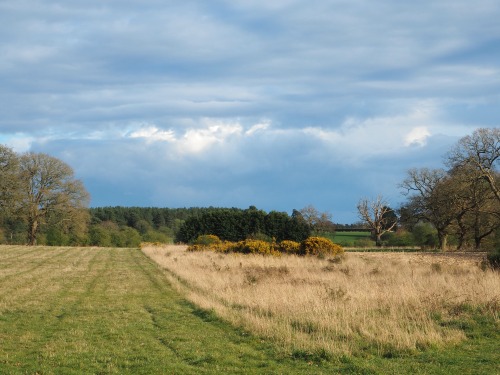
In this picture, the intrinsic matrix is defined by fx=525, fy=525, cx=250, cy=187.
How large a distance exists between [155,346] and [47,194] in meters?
60.1

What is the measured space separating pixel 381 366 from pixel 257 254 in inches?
1174

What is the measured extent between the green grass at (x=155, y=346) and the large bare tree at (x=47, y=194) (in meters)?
50.8

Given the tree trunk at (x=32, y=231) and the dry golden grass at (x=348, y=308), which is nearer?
the dry golden grass at (x=348, y=308)

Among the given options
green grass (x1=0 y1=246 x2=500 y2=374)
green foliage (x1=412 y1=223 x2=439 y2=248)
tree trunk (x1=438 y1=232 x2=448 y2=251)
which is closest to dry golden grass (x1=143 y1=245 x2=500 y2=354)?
green grass (x1=0 y1=246 x2=500 y2=374)

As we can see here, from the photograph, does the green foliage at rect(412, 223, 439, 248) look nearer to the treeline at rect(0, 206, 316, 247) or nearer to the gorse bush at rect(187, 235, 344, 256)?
the treeline at rect(0, 206, 316, 247)

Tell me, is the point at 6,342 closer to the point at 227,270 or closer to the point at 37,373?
the point at 37,373

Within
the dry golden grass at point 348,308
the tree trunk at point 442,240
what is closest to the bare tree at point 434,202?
the tree trunk at point 442,240

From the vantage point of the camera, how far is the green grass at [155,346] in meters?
8.27

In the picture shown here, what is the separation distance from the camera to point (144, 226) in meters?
119

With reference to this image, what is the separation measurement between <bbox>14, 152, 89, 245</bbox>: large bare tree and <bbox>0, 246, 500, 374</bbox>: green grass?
50815 mm

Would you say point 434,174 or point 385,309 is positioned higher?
point 434,174

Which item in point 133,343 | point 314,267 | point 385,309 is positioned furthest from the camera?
point 314,267

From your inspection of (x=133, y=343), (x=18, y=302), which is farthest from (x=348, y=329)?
(x=18, y=302)

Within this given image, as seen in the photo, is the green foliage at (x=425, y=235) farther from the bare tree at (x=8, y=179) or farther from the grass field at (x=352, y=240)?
the bare tree at (x=8, y=179)
